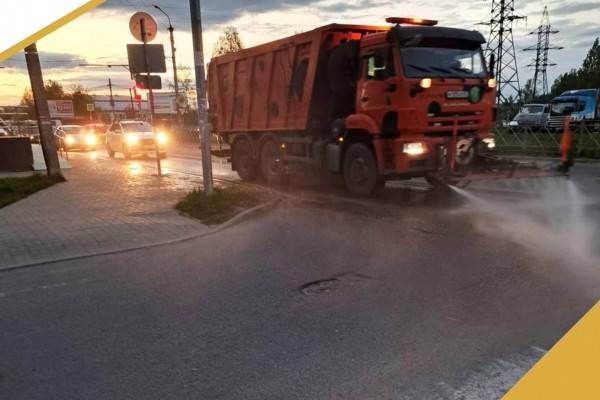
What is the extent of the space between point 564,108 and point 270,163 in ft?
97.8

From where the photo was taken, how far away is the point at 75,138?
27656mm

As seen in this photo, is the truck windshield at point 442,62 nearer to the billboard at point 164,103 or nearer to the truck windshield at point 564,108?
the truck windshield at point 564,108

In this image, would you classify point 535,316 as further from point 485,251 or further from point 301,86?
point 301,86

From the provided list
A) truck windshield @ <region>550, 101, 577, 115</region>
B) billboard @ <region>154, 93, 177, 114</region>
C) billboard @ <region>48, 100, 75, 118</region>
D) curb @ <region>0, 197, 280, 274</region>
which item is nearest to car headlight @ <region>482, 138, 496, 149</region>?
curb @ <region>0, 197, 280, 274</region>

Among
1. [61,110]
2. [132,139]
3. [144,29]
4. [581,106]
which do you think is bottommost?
[132,139]

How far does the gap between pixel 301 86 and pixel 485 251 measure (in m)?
6.42

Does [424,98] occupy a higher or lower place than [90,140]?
higher

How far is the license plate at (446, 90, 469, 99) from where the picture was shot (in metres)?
8.52

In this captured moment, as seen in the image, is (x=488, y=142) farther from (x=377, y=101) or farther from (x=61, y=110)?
(x=61, y=110)

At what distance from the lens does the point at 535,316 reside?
3.81 m

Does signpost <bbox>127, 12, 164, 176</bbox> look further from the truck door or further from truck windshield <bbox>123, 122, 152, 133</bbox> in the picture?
truck windshield <bbox>123, 122, 152, 133</bbox>

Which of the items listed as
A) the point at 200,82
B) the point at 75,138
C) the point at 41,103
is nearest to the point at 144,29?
the point at 41,103

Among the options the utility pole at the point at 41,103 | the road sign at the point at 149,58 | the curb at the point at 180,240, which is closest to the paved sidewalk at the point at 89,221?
the curb at the point at 180,240

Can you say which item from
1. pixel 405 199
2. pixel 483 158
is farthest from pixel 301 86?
pixel 483 158
